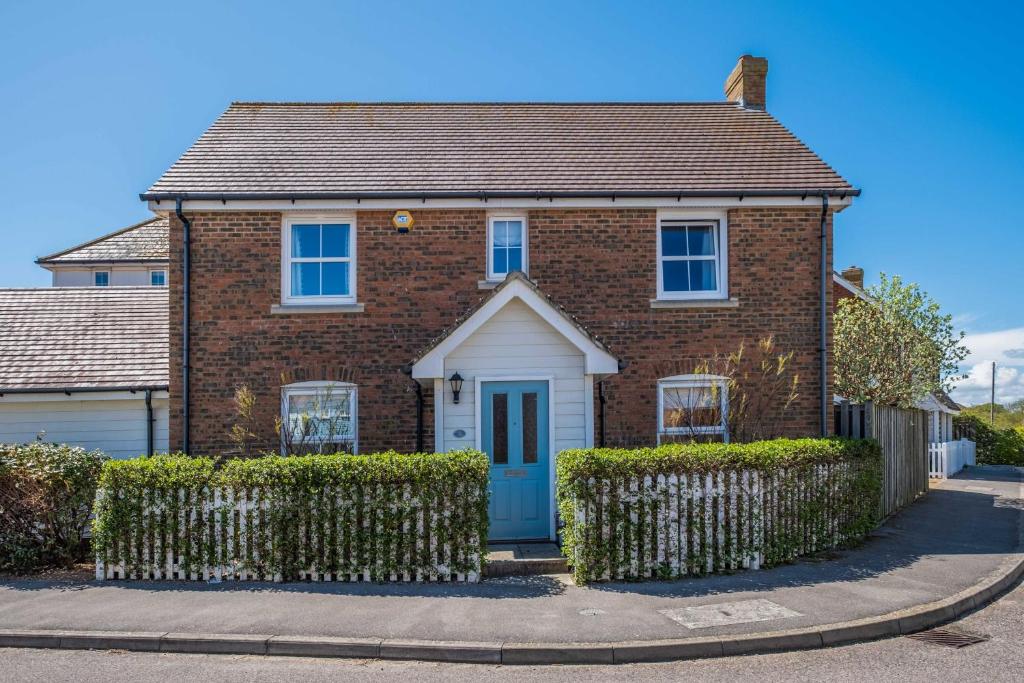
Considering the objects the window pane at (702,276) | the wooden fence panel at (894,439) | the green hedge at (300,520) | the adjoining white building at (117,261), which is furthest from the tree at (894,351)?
the adjoining white building at (117,261)

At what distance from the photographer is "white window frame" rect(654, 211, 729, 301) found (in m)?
12.9

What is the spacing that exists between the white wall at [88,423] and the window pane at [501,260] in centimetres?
611

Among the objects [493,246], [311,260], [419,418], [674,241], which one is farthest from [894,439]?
[311,260]

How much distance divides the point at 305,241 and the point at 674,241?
6299 millimetres

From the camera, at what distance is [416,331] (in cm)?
1248

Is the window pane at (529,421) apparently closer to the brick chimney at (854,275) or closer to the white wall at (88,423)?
the white wall at (88,423)

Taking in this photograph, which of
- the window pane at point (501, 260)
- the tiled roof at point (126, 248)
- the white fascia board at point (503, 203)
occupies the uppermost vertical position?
the tiled roof at point (126, 248)

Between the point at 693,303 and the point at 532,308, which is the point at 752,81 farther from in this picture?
the point at 532,308

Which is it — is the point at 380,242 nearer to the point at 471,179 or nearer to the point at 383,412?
the point at 471,179

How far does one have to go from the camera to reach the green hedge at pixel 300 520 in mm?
9156

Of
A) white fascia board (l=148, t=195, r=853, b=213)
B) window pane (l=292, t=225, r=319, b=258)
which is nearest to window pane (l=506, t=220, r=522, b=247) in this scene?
white fascia board (l=148, t=195, r=853, b=213)

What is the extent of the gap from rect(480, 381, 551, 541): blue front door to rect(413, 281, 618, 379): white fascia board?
84 centimetres

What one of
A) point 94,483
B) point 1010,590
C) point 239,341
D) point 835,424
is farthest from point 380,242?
point 1010,590

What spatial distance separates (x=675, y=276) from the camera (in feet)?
43.1
